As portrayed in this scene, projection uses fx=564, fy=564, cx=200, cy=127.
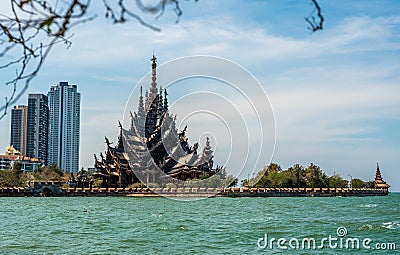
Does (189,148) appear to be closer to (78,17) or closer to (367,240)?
(367,240)

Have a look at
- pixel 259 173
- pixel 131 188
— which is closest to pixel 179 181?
pixel 131 188

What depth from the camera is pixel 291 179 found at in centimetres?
6412

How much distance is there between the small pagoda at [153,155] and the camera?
51.4 metres

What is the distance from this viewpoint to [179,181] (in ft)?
166

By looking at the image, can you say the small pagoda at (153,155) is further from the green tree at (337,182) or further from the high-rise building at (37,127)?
the high-rise building at (37,127)

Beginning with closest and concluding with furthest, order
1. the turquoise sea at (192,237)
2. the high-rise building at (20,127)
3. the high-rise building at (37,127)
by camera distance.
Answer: the turquoise sea at (192,237), the high-rise building at (37,127), the high-rise building at (20,127)

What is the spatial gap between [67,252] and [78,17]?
12402mm

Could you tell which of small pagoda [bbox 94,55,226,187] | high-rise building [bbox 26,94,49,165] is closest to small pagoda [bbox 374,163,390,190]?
small pagoda [bbox 94,55,226,187]

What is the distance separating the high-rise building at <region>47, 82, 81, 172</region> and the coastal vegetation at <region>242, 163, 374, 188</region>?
44191mm

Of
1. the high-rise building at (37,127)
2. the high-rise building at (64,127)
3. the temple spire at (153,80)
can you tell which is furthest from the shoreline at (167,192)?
the high-rise building at (64,127)

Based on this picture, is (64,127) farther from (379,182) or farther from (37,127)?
(379,182)

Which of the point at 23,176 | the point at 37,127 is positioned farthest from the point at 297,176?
the point at 37,127

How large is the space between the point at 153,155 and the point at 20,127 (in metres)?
50.0

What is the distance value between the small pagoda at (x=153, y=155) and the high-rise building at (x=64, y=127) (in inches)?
1818
